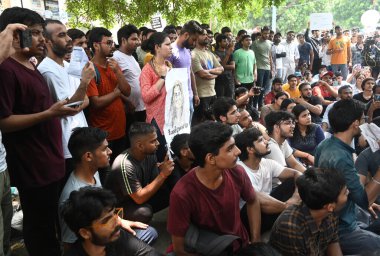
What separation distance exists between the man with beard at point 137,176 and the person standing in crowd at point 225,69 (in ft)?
12.7

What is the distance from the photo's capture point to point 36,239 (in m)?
2.54

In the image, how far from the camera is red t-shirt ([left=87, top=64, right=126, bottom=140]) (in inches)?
143

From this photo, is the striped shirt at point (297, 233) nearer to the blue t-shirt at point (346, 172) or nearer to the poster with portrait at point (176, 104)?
the blue t-shirt at point (346, 172)

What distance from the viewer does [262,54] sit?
874cm

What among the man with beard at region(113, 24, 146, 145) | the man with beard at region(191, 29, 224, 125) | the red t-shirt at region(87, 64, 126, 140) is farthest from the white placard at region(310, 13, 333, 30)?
the red t-shirt at region(87, 64, 126, 140)

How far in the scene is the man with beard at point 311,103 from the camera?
20.1 feet

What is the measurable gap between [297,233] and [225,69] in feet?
16.1

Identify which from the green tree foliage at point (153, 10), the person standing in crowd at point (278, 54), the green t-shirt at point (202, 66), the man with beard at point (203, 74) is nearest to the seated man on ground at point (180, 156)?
the man with beard at point (203, 74)

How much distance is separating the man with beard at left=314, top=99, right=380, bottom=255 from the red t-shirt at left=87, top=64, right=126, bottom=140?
181cm

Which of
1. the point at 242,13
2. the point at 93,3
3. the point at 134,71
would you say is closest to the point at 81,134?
the point at 134,71

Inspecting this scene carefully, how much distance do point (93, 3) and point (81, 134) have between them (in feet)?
19.7

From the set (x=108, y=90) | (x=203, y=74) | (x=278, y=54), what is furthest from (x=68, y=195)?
(x=278, y=54)

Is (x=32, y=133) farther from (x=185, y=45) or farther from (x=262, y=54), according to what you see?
(x=262, y=54)

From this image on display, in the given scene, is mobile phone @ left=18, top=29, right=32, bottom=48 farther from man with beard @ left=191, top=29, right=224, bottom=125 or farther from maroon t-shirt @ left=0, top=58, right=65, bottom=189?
man with beard @ left=191, top=29, right=224, bottom=125
